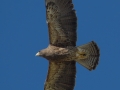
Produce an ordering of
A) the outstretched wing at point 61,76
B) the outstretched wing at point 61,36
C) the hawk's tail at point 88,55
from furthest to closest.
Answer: the outstretched wing at point 61,76 → the outstretched wing at point 61,36 → the hawk's tail at point 88,55

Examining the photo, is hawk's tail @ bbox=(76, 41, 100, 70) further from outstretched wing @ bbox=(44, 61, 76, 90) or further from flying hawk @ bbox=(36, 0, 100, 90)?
outstretched wing @ bbox=(44, 61, 76, 90)

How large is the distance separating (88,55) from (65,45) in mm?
965

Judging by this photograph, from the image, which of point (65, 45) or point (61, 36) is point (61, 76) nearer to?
point (65, 45)

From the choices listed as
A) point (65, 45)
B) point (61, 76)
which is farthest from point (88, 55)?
point (61, 76)

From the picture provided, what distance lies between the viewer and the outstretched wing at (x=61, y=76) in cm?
2328

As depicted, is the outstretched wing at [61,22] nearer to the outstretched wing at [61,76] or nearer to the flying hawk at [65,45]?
the flying hawk at [65,45]

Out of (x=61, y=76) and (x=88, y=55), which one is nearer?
(x=88, y=55)

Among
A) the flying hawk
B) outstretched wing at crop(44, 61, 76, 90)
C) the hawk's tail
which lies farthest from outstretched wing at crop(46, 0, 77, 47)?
outstretched wing at crop(44, 61, 76, 90)

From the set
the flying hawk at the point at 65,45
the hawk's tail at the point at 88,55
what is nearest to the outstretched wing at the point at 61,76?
the flying hawk at the point at 65,45

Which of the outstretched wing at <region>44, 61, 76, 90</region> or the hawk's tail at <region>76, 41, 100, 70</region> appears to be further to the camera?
the outstretched wing at <region>44, 61, 76, 90</region>

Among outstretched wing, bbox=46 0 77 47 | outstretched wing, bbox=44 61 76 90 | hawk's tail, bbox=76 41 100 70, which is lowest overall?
outstretched wing, bbox=44 61 76 90

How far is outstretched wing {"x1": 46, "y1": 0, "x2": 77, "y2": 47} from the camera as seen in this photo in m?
22.7

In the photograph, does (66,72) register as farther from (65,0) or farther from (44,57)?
(65,0)

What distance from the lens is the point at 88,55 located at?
22.8 meters
